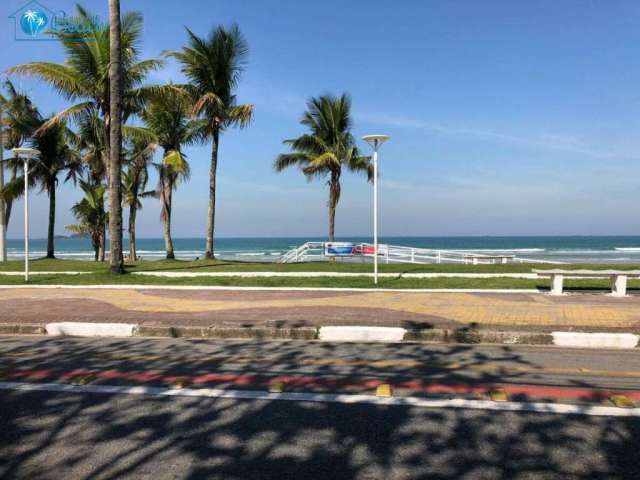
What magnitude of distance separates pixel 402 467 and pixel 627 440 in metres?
1.72

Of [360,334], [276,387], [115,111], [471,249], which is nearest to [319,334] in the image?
[360,334]

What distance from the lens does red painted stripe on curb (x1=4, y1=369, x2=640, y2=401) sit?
4.88 metres

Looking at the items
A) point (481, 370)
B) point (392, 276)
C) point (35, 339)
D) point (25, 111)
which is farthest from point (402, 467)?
point (25, 111)

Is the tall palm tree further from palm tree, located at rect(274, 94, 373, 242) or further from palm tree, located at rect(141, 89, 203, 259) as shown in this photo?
Result: palm tree, located at rect(274, 94, 373, 242)

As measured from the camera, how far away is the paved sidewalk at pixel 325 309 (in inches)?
323

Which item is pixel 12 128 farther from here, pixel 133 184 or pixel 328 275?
pixel 328 275

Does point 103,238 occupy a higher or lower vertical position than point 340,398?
higher

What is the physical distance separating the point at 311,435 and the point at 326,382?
1.39m

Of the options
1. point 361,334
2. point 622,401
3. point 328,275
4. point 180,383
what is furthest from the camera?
point 328,275

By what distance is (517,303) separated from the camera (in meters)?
10.2

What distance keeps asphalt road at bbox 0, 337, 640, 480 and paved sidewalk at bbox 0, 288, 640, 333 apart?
86.8 inches

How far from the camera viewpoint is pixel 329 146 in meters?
26.6

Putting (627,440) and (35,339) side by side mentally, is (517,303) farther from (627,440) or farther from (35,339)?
(35,339)

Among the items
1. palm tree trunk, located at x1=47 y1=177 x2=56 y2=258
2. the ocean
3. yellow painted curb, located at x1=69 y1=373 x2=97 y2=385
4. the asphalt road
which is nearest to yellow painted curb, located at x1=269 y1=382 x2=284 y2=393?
the asphalt road
